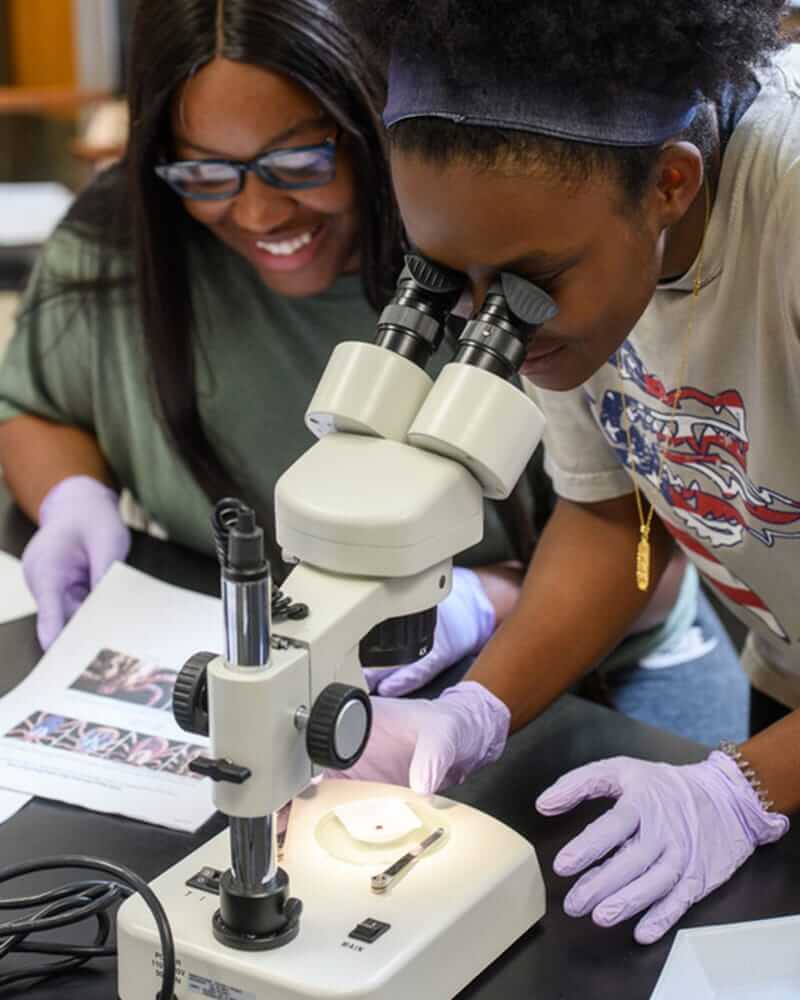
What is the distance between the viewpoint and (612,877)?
103 centimetres

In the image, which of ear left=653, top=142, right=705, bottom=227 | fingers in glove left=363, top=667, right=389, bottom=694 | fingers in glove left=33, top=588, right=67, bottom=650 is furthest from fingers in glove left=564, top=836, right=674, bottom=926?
fingers in glove left=33, top=588, right=67, bottom=650

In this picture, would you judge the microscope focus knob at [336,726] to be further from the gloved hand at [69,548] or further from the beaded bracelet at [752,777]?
the gloved hand at [69,548]

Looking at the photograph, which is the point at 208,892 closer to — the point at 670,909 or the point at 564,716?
the point at 670,909

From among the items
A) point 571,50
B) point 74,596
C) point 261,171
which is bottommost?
point 74,596

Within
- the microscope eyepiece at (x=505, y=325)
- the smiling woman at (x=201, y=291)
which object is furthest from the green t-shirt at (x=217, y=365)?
the microscope eyepiece at (x=505, y=325)

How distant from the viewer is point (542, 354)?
1047mm

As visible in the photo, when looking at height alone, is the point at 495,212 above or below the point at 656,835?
above

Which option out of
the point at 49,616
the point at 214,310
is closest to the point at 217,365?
the point at 214,310

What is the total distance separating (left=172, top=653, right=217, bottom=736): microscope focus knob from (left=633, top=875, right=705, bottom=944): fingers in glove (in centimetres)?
37

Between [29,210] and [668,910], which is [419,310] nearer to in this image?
[668,910]

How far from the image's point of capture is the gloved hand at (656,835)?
1.02m

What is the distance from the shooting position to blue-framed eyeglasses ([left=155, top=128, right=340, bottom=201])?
1584 millimetres

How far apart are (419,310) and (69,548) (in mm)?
898

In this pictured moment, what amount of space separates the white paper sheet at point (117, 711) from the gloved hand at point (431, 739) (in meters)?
0.16
